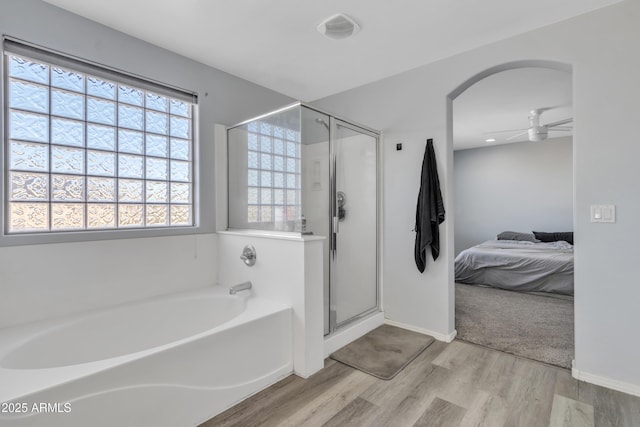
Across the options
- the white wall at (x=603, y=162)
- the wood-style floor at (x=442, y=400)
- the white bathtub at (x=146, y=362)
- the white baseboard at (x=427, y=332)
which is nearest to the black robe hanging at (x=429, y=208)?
the white baseboard at (x=427, y=332)

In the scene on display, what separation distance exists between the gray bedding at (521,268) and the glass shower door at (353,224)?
7.59 ft

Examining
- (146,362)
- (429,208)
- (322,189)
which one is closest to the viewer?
(146,362)

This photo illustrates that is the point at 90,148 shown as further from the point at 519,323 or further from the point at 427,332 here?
the point at 519,323

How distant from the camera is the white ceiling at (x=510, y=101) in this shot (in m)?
3.08

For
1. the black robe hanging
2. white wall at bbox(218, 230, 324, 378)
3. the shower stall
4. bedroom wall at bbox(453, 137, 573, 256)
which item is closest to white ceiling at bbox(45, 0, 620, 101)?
the shower stall

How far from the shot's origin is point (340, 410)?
1711 millimetres

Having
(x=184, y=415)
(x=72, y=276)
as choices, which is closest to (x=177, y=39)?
(x=72, y=276)

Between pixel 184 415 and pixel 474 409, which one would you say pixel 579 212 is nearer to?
pixel 474 409

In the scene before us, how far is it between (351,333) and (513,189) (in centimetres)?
537

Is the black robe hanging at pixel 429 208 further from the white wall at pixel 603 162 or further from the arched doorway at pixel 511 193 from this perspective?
the white wall at pixel 603 162

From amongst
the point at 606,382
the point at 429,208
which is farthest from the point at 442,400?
the point at 429,208

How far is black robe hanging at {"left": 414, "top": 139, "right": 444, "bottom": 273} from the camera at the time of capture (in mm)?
2551

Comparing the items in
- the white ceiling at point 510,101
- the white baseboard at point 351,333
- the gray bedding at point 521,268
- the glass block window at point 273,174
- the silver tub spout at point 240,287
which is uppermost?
the white ceiling at point 510,101

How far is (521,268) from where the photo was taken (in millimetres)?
4137
